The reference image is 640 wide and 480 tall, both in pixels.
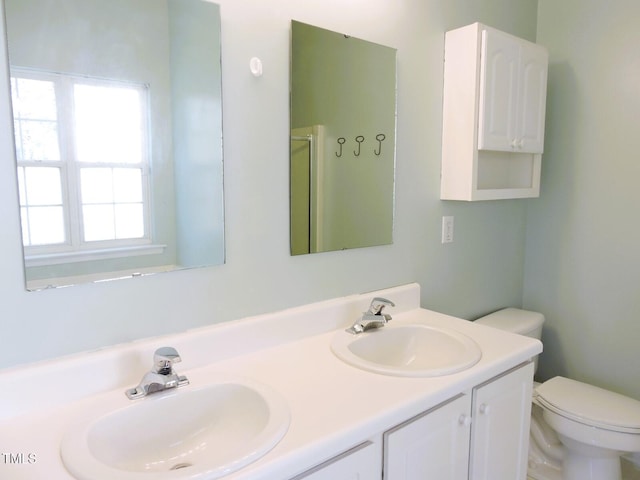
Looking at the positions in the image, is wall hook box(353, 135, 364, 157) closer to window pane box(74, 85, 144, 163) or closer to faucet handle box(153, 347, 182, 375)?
window pane box(74, 85, 144, 163)

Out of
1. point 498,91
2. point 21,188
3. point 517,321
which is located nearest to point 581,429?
point 517,321

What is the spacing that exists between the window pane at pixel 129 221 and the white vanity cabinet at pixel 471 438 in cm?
80

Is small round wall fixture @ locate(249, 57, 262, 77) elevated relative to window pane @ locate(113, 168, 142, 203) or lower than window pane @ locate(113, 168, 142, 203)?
elevated

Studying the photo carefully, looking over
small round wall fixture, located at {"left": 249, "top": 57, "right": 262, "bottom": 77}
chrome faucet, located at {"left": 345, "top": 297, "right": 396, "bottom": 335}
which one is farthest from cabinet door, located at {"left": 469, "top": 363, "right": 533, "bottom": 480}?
small round wall fixture, located at {"left": 249, "top": 57, "right": 262, "bottom": 77}

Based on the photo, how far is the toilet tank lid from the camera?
211 cm

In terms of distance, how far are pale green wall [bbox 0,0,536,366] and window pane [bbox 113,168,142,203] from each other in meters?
0.21

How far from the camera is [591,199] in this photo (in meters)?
2.24

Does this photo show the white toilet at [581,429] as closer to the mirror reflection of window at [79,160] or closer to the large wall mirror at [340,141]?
the large wall mirror at [340,141]

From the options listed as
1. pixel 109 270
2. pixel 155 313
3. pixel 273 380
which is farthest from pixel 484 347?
pixel 109 270

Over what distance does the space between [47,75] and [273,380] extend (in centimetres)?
91

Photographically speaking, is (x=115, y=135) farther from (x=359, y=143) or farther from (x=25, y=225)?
(x=359, y=143)

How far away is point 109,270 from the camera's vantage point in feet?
3.76

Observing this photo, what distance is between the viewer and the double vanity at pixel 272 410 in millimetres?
893

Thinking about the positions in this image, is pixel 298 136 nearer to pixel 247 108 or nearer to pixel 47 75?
pixel 247 108
